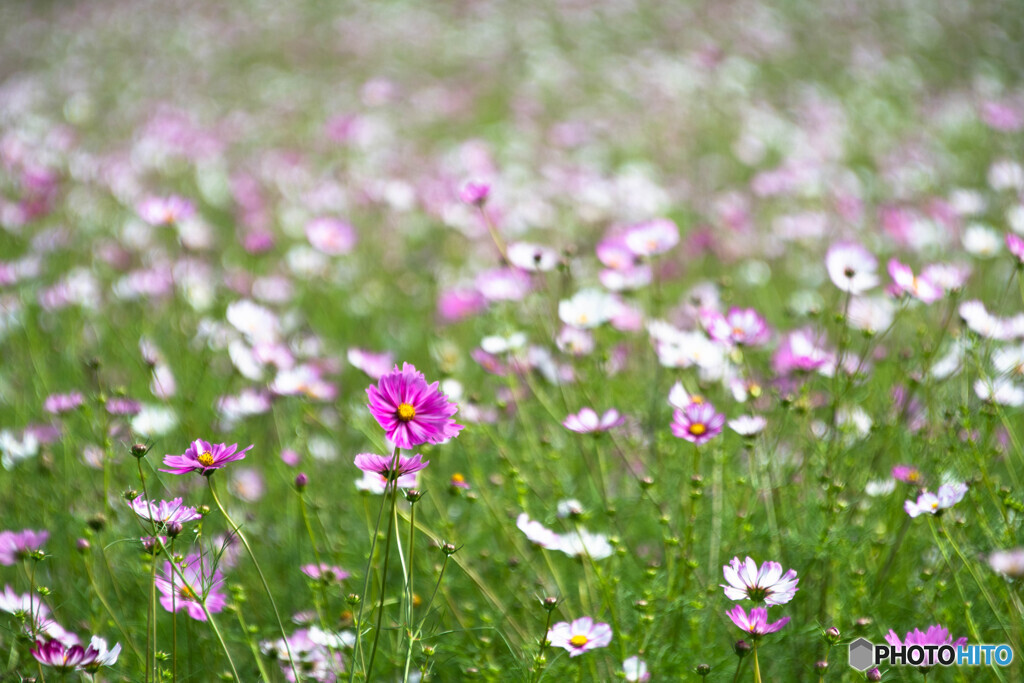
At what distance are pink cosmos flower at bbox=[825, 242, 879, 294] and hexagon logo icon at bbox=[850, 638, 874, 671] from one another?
1.81 ft

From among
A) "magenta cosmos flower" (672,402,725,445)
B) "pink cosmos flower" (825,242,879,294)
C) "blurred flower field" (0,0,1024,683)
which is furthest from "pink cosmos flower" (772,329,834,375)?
"magenta cosmos flower" (672,402,725,445)

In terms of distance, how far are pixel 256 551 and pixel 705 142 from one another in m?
3.33

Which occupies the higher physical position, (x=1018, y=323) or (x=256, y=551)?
(x=1018, y=323)

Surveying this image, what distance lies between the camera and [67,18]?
6.81 m

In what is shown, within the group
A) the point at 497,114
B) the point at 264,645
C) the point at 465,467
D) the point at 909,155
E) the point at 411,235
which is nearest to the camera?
the point at 264,645

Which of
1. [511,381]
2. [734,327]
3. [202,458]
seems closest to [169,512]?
[202,458]

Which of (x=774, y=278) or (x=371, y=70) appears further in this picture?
(x=371, y=70)

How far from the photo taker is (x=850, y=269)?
4.32ft

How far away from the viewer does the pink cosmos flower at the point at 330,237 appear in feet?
7.61

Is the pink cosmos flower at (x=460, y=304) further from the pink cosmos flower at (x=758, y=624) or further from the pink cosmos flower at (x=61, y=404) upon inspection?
the pink cosmos flower at (x=758, y=624)

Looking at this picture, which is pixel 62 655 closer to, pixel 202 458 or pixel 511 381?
pixel 202 458

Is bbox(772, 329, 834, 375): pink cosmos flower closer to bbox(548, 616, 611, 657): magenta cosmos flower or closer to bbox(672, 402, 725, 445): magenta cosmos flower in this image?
bbox(672, 402, 725, 445): magenta cosmos flower

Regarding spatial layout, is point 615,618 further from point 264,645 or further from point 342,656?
point 264,645

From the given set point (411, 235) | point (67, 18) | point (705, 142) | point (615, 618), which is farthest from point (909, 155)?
point (67, 18)
